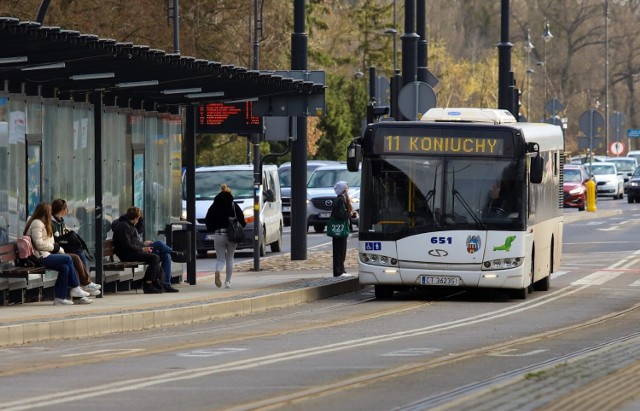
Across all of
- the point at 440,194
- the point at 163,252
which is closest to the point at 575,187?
the point at 440,194

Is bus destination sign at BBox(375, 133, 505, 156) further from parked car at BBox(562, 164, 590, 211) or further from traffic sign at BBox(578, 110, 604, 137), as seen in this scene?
parked car at BBox(562, 164, 590, 211)

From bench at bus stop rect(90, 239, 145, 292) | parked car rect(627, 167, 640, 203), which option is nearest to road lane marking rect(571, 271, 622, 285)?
bench at bus stop rect(90, 239, 145, 292)

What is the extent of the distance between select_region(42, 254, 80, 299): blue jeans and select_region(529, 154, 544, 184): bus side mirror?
22.1ft

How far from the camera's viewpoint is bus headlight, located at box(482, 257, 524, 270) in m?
26.1

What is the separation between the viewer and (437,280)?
85.8 ft

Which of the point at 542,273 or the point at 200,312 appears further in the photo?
the point at 542,273

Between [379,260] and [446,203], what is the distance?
1.22 meters

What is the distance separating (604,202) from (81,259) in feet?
196

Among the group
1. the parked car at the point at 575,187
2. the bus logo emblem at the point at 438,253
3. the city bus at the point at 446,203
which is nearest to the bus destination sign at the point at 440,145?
the city bus at the point at 446,203

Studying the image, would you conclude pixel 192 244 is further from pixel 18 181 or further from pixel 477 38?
pixel 477 38

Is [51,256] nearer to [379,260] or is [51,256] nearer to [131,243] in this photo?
[131,243]

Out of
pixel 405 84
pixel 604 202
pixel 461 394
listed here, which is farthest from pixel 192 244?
pixel 604 202

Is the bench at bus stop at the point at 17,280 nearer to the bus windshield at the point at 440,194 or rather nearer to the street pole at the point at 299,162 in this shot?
the bus windshield at the point at 440,194

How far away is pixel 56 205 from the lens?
76.7 feet
